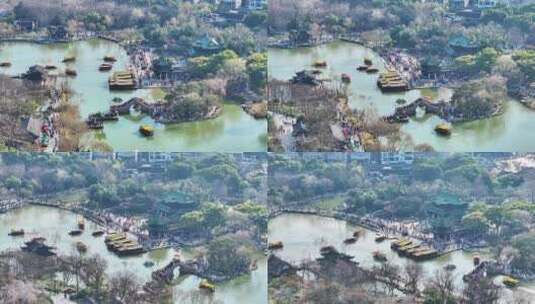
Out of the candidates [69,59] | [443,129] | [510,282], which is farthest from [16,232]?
[510,282]

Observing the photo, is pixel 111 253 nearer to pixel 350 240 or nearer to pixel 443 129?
pixel 350 240

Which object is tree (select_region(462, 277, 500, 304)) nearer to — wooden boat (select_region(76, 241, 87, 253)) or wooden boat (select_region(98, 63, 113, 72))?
wooden boat (select_region(76, 241, 87, 253))

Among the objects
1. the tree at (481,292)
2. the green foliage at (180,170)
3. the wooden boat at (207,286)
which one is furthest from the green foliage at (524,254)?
the green foliage at (180,170)

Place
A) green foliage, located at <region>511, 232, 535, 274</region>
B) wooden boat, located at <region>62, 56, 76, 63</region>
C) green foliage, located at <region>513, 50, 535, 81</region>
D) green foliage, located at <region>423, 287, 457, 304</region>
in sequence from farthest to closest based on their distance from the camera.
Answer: wooden boat, located at <region>62, 56, 76, 63</region> < green foliage, located at <region>513, 50, 535, 81</region> < green foliage, located at <region>511, 232, 535, 274</region> < green foliage, located at <region>423, 287, 457, 304</region>

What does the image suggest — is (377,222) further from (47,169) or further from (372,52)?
(47,169)

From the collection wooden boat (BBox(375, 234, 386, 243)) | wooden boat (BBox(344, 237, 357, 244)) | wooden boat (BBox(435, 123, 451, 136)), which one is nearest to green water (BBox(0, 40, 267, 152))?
wooden boat (BBox(344, 237, 357, 244))

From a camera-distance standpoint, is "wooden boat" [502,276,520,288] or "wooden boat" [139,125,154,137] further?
"wooden boat" [139,125,154,137]
